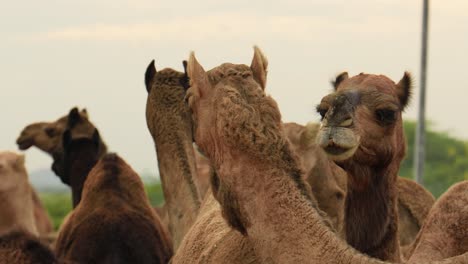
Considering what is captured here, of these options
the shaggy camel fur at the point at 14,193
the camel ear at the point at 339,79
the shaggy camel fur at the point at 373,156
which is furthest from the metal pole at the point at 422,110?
the shaggy camel fur at the point at 373,156

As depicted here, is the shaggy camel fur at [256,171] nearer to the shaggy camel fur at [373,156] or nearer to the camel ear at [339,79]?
the shaggy camel fur at [373,156]

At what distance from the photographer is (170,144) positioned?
9781 mm

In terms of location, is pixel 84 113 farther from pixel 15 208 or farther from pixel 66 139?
pixel 15 208

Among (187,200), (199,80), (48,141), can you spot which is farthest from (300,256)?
(48,141)

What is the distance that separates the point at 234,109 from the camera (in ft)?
19.2

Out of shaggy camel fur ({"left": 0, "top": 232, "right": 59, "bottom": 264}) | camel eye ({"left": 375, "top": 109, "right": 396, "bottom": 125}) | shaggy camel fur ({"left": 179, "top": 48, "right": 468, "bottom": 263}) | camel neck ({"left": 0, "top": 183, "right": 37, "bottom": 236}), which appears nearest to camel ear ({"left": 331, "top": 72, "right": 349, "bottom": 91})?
camel eye ({"left": 375, "top": 109, "right": 396, "bottom": 125})

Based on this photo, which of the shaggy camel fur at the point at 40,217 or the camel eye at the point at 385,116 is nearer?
the camel eye at the point at 385,116

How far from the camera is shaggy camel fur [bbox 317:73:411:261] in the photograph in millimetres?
6555

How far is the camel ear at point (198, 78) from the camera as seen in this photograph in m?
6.09

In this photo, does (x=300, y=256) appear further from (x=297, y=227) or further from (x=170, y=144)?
(x=170, y=144)

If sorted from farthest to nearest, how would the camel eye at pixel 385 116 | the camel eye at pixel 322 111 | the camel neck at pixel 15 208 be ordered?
1. the camel neck at pixel 15 208
2. the camel eye at pixel 385 116
3. the camel eye at pixel 322 111

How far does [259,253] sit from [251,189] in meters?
0.28

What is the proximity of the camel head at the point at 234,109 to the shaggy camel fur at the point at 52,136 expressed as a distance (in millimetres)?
6062

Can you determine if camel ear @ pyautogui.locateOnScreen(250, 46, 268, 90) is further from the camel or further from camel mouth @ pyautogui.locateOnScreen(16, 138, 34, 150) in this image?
camel mouth @ pyautogui.locateOnScreen(16, 138, 34, 150)
